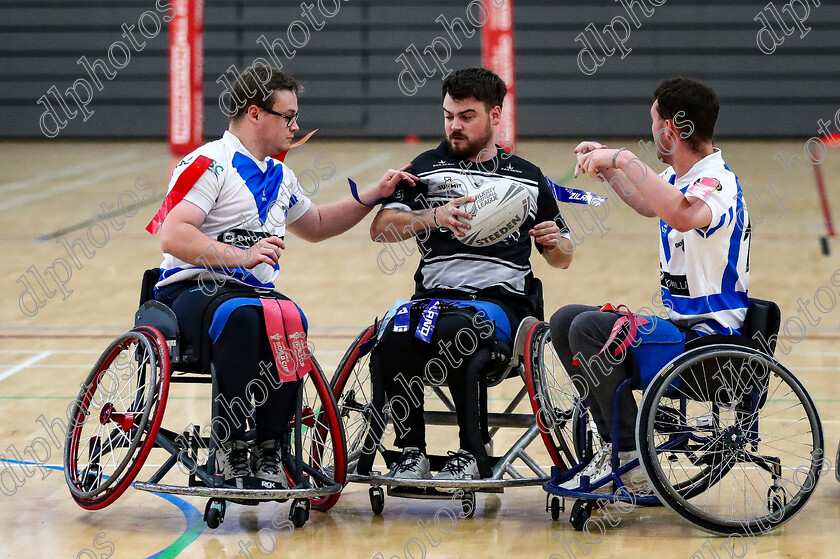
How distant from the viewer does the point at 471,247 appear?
332 cm

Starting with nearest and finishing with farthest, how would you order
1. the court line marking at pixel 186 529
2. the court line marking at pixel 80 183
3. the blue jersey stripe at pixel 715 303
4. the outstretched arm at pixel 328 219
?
the court line marking at pixel 186 529 → the blue jersey stripe at pixel 715 303 → the outstretched arm at pixel 328 219 → the court line marking at pixel 80 183

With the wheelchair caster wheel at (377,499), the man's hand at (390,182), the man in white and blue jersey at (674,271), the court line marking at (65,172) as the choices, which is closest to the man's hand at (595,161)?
the man in white and blue jersey at (674,271)

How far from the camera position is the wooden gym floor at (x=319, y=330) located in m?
2.85

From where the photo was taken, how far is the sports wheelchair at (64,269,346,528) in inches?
112

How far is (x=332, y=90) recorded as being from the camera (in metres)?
16.1

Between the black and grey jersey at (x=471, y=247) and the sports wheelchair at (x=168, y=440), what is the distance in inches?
19.8

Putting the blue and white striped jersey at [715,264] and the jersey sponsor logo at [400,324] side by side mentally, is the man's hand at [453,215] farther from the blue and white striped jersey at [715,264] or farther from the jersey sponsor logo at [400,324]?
the blue and white striped jersey at [715,264]

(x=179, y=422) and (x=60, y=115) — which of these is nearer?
(x=179, y=422)

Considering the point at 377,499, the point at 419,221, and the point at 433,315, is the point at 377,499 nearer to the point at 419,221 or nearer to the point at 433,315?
the point at 433,315

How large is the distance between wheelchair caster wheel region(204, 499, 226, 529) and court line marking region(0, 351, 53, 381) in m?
2.13

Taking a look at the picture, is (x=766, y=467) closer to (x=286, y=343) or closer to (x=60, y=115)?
(x=286, y=343)

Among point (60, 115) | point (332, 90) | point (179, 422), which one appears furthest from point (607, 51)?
point (179, 422)

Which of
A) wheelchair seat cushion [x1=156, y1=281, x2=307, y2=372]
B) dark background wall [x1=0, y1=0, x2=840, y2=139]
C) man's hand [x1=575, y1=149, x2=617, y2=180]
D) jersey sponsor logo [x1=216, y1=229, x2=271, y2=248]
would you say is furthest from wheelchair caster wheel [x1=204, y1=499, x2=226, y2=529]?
dark background wall [x1=0, y1=0, x2=840, y2=139]

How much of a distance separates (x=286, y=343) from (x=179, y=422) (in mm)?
1207
